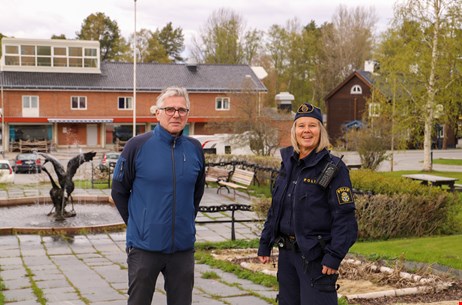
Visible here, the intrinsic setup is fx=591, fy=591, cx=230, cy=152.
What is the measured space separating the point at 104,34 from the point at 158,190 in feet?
240

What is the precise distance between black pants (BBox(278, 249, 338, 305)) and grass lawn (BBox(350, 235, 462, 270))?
4330 mm

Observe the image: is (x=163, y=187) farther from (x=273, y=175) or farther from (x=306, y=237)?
(x=273, y=175)

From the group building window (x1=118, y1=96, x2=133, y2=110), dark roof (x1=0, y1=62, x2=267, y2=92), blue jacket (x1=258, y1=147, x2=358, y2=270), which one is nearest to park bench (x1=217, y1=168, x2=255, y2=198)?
blue jacket (x1=258, y1=147, x2=358, y2=270)

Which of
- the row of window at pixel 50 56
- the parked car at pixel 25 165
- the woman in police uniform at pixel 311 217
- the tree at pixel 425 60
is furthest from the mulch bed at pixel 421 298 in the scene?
the row of window at pixel 50 56

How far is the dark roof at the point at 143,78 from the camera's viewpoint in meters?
46.3

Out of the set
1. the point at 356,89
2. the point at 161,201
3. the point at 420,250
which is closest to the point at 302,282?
the point at 161,201

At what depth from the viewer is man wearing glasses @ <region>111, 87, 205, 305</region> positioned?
4324 millimetres

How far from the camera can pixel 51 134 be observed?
4697 cm

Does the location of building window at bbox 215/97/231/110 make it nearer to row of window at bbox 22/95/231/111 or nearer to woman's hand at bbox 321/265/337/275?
row of window at bbox 22/95/231/111

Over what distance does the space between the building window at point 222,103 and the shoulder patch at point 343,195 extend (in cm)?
4685

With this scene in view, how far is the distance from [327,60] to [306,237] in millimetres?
68715

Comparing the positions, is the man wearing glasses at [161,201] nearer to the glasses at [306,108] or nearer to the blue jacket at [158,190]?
the blue jacket at [158,190]

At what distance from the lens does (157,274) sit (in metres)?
4.41

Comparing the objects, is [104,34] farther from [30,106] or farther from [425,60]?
[425,60]
